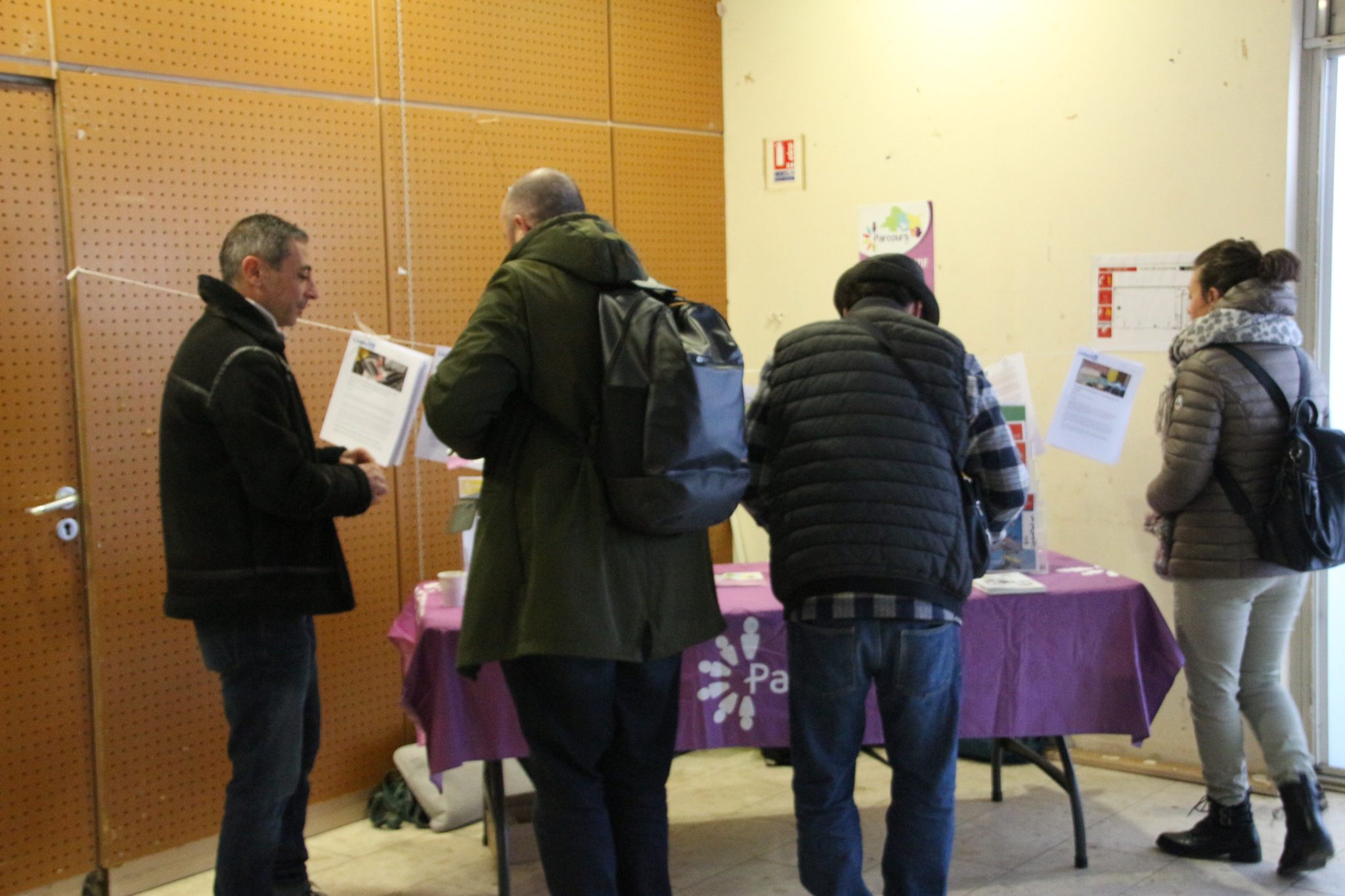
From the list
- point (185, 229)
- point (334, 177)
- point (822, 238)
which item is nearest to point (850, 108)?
point (822, 238)

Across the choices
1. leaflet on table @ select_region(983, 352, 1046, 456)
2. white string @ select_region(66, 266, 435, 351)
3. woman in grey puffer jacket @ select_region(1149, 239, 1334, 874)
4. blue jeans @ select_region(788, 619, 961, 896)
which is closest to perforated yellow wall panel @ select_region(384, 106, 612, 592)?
white string @ select_region(66, 266, 435, 351)

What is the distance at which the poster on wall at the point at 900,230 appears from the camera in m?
4.61

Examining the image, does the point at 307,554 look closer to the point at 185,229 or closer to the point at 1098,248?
the point at 185,229

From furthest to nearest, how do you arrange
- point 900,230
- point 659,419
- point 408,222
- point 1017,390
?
point 900,230, point 408,222, point 1017,390, point 659,419

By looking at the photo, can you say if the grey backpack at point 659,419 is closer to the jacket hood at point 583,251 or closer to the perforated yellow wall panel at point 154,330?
the jacket hood at point 583,251

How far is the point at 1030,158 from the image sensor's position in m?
4.39

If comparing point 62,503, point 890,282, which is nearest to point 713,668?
point 890,282

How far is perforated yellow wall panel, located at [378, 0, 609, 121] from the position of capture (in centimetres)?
407

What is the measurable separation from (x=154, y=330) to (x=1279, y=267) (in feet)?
10.4

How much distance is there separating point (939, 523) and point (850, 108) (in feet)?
8.89

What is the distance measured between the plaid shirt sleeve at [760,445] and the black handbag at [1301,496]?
1407 millimetres

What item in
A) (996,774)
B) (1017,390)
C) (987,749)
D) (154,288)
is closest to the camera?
(1017,390)

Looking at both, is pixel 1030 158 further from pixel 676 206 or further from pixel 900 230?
pixel 676 206

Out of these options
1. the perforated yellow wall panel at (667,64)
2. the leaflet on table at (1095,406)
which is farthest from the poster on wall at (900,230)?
the leaflet on table at (1095,406)
